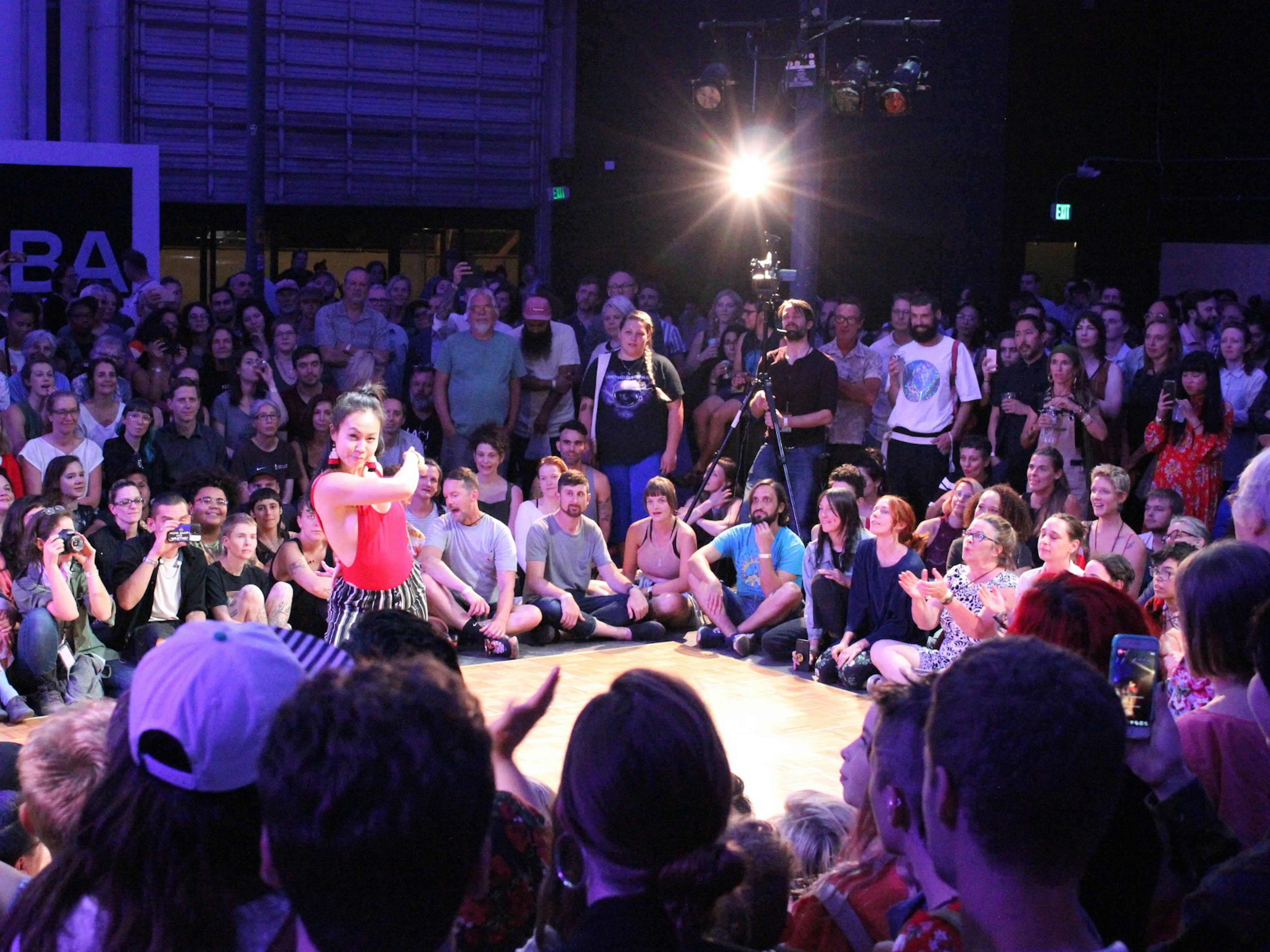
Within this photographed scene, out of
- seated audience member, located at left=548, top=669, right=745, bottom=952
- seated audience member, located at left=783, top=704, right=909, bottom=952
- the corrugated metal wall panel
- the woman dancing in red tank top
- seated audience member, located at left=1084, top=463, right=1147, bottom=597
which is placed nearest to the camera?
seated audience member, located at left=548, top=669, right=745, bottom=952

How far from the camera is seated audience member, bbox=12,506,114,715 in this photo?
17.1 feet

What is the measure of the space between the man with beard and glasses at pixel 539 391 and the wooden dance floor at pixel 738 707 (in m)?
1.65

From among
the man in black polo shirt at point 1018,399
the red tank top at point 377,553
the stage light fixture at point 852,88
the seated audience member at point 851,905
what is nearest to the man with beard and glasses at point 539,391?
the man in black polo shirt at point 1018,399

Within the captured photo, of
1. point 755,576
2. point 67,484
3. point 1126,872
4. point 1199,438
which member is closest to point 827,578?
point 755,576

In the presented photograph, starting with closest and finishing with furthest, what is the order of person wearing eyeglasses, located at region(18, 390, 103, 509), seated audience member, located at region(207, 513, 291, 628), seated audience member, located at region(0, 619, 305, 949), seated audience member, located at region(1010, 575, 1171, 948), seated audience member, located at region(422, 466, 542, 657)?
seated audience member, located at region(0, 619, 305, 949) < seated audience member, located at region(1010, 575, 1171, 948) < seated audience member, located at region(207, 513, 291, 628) < person wearing eyeglasses, located at region(18, 390, 103, 509) < seated audience member, located at region(422, 466, 542, 657)

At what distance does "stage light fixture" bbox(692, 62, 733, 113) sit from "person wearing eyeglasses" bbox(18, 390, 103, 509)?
4.47 metres

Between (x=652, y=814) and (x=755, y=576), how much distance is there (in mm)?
5220

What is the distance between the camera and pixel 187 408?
6695mm

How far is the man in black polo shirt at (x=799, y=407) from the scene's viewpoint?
7195mm

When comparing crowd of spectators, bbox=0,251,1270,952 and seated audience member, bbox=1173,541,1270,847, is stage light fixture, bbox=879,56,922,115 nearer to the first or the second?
crowd of spectators, bbox=0,251,1270,952

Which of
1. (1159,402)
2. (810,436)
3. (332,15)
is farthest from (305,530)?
(332,15)

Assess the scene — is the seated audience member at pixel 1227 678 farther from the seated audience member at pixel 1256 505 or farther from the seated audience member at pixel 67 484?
the seated audience member at pixel 67 484

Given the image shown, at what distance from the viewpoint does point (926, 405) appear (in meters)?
7.28

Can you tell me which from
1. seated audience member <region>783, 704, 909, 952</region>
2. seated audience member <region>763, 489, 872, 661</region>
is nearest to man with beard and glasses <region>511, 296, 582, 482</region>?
seated audience member <region>763, 489, 872, 661</region>
